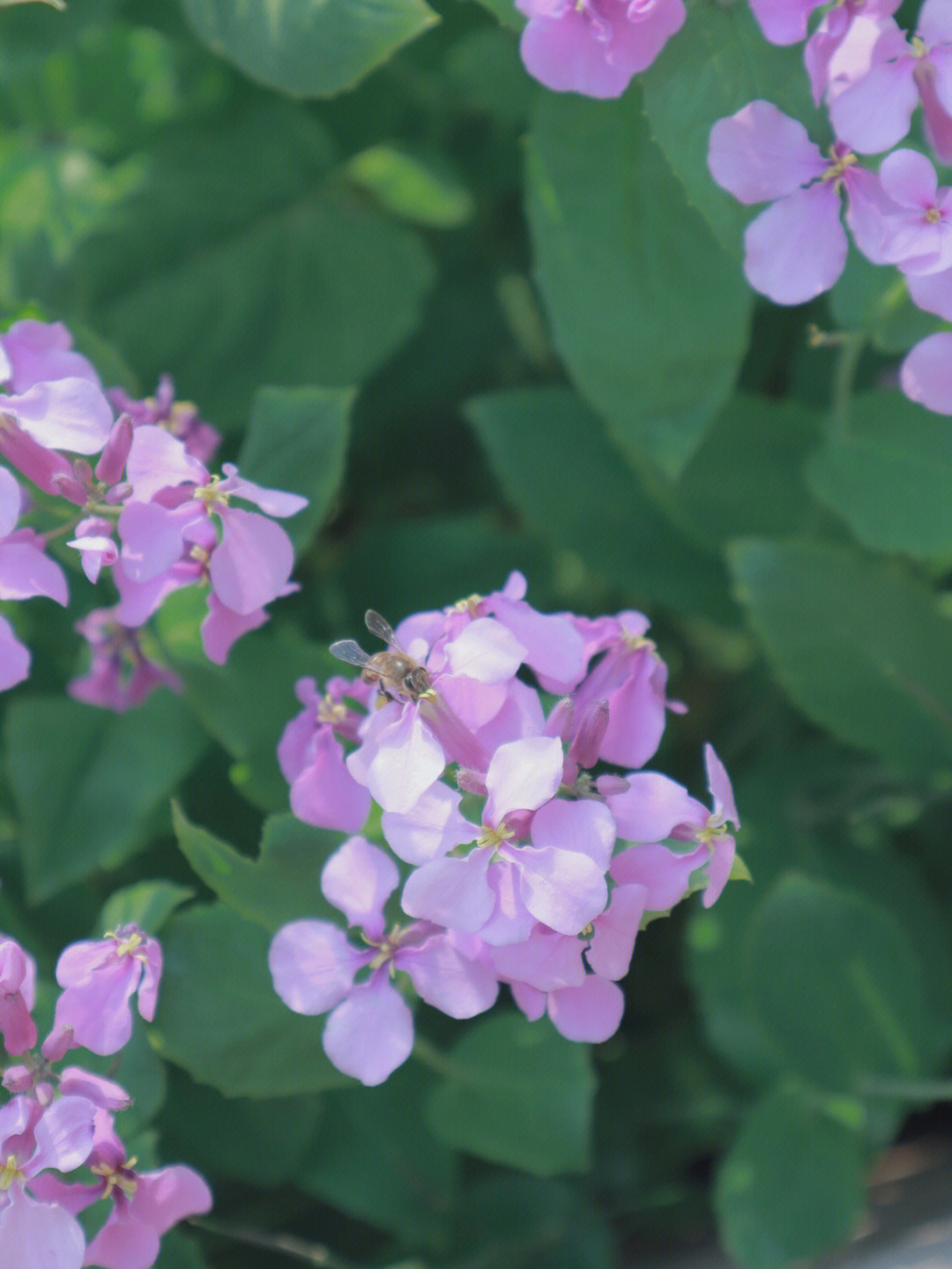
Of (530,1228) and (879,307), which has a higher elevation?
(879,307)

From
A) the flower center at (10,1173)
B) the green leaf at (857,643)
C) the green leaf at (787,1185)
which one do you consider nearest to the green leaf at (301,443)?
the green leaf at (857,643)

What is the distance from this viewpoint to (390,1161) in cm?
79

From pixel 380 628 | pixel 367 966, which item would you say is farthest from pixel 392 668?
pixel 367 966

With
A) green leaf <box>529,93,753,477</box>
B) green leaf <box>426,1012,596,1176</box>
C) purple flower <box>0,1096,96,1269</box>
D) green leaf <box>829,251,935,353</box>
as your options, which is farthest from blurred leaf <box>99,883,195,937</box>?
green leaf <box>829,251,935,353</box>

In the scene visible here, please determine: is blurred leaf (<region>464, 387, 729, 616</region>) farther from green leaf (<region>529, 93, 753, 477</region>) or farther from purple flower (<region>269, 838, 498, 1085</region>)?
purple flower (<region>269, 838, 498, 1085</region>)

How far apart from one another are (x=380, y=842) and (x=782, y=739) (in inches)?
17.8

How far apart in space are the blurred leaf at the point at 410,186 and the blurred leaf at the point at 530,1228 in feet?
2.02

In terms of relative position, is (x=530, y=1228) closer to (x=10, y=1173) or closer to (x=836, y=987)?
(x=836, y=987)

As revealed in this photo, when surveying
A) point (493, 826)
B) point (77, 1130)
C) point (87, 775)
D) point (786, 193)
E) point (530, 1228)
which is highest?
point (786, 193)

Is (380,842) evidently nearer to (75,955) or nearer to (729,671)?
(75,955)

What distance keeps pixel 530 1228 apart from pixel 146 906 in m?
0.38

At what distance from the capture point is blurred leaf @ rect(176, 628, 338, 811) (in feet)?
2.15

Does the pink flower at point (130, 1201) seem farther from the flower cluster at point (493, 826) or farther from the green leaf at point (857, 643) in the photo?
the green leaf at point (857, 643)

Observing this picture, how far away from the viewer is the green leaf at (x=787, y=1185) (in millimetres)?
737
